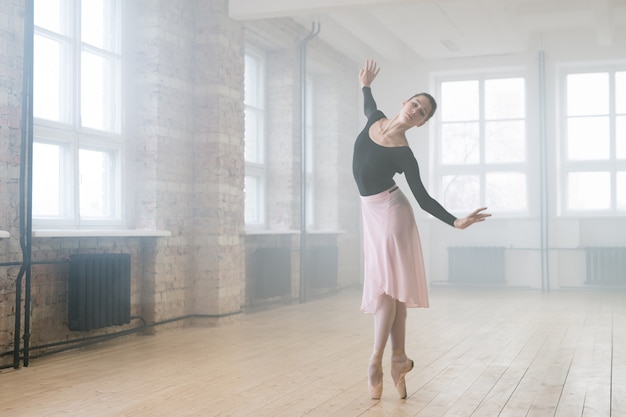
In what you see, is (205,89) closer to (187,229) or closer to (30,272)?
(187,229)

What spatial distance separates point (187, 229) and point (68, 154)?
1643 millimetres

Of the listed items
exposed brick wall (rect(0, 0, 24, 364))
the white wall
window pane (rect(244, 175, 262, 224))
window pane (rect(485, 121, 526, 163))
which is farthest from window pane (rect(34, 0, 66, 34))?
window pane (rect(485, 121, 526, 163))

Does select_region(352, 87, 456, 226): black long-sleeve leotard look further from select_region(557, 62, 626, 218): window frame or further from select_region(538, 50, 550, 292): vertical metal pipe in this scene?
select_region(557, 62, 626, 218): window frame

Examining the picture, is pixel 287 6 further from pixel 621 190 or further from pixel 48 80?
pixel 621 190

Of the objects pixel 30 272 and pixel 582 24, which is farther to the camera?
pixel 582 24

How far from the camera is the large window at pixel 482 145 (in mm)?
12820

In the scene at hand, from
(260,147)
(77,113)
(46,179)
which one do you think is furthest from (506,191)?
(46,179)

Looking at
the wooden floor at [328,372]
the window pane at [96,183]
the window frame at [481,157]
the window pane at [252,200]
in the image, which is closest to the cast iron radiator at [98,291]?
the wooden floor at [328,372]

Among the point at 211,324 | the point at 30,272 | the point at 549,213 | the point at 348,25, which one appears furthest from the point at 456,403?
the point at 549,213

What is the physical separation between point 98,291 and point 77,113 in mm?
1528

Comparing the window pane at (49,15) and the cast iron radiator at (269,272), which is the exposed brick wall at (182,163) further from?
the window pane at (49,15)

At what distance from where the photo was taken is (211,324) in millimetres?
7676

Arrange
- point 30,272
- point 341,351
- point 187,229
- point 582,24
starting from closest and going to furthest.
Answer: point 30,272 < point 341,351 < point 187,229 < point 582,24

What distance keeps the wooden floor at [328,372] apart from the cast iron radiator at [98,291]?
10.2 inches
